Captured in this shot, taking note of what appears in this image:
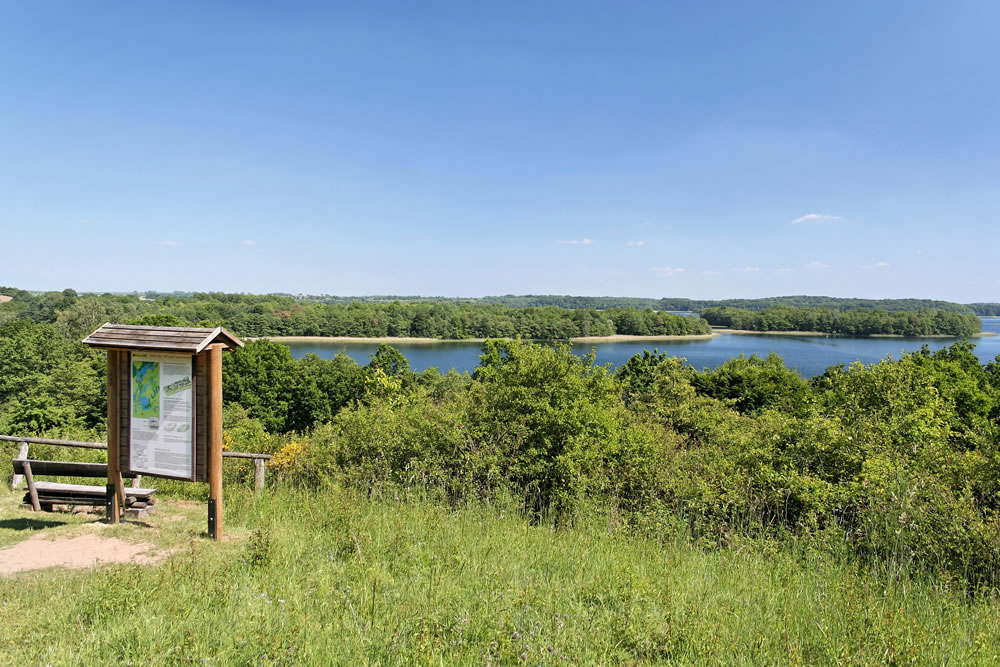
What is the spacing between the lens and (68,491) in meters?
5.98

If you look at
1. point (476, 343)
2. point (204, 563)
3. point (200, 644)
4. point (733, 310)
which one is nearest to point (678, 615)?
point (200, 644)

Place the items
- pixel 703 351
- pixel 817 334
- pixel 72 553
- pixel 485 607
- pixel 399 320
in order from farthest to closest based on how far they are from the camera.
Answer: pixel 817 334, pixel 399 320, pixel 703 351, pixel 72 553, pixel 485 607

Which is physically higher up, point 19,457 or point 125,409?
point 125,409

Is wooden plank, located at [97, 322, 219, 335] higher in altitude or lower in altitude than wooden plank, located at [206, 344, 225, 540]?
higher

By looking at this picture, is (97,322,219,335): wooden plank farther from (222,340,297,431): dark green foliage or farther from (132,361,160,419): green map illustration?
(222,340,297,431): dark green foliage

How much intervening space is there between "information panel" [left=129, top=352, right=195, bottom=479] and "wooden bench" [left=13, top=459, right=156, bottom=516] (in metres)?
0.64

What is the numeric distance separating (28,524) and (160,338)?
8.24ft

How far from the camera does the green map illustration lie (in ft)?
17.3

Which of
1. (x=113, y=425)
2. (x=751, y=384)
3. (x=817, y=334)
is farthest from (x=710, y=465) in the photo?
(x=817, y=334)

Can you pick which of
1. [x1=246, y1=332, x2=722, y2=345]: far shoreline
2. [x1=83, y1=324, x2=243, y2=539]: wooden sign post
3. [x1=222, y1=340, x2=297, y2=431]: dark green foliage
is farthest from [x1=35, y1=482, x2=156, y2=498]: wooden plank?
[x1=246, y1=332, x2=722, y2=345]: far shoreline

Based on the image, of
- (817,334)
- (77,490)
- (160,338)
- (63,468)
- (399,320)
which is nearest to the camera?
(160,338)

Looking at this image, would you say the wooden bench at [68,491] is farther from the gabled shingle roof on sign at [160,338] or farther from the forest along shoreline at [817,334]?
the forest along shoreline at [817,334]

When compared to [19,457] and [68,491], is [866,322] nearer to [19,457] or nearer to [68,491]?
[68,491]

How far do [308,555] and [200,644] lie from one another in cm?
136
